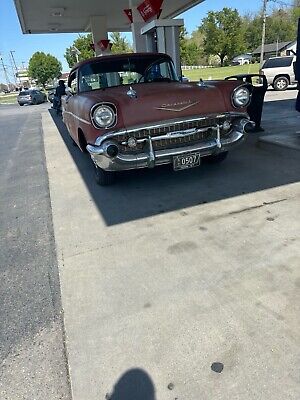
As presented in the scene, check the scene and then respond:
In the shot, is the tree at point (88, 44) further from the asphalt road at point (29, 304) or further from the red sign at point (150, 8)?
the asphalt road at point (29, 304)

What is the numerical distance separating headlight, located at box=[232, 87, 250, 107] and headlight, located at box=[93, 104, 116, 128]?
168cm

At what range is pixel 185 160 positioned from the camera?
4.19 meters

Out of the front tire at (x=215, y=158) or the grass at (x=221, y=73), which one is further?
the grass at (x=221, y=73)

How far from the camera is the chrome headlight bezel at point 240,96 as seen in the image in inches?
173

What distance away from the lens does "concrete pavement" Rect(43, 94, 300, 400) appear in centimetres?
191

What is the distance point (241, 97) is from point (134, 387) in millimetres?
3769

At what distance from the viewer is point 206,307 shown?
240cm

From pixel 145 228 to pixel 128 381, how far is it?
1.89 meters

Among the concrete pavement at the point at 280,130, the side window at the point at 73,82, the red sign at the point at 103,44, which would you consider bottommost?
the concrete pavement at the point at 280,130

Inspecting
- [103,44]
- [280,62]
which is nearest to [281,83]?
[280,62]

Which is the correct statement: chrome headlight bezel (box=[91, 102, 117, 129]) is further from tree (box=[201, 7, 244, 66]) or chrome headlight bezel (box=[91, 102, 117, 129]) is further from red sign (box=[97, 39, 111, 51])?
tree (box=[201, 7, 244, 66])

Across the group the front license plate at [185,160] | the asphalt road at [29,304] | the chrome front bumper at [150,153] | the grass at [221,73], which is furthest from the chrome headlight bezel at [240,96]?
the grass at [221,73]

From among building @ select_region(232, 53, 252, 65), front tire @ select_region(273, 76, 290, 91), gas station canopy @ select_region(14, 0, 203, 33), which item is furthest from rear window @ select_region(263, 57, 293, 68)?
building @ select_region(232, 53, 252, 65)

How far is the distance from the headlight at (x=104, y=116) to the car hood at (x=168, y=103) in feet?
0.27
